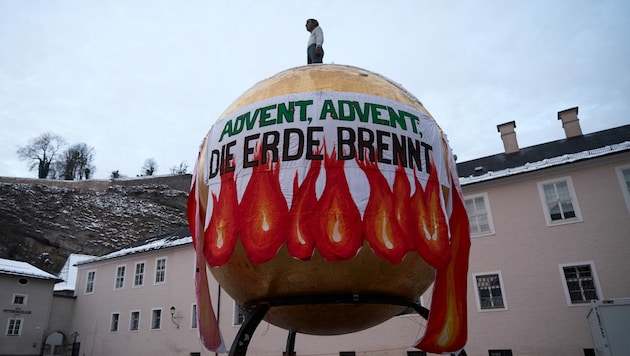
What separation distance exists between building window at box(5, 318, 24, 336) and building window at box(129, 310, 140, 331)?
809 cm

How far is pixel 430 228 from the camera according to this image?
4.93 metres

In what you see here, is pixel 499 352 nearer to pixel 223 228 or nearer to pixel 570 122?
pixel 570 122

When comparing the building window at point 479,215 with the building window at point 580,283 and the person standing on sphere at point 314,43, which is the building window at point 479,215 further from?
the person standing on sphere at point 314,43

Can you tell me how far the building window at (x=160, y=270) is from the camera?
29298 millimetres

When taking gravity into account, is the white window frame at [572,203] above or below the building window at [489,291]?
above

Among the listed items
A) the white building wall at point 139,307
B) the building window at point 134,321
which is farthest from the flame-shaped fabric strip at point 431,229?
the building window at point 134,321

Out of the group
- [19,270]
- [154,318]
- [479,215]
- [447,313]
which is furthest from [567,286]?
[19,270]

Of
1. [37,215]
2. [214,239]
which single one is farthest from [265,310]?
[37,215]

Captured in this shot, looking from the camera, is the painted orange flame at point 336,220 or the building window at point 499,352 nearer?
the painted orange flame at point 336,220

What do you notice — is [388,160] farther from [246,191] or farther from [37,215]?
[37,215]

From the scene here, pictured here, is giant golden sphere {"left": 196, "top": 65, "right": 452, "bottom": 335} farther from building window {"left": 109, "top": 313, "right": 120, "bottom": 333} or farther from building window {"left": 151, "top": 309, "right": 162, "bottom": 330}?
building window {"left": 109, "top": 313, "right": 120, "bottom": 333}

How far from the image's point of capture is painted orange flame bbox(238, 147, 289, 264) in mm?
4637

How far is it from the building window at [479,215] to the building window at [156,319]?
1985 centimetres

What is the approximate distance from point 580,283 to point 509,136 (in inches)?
379
